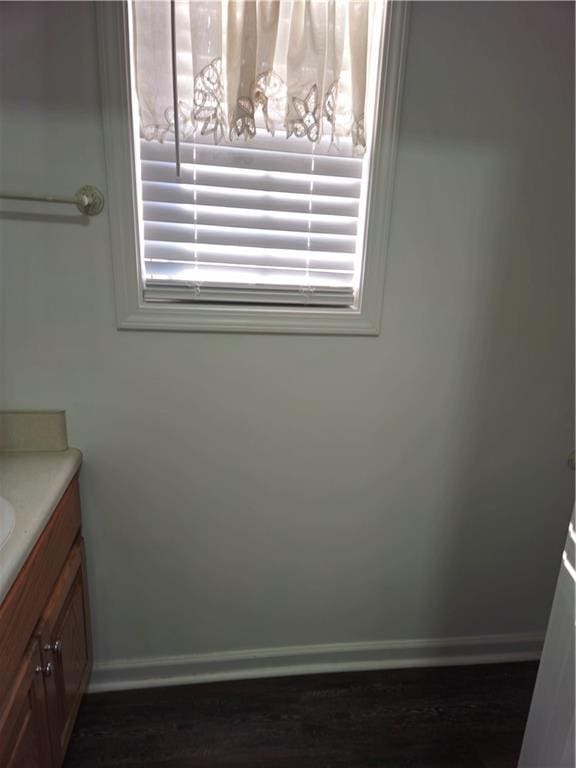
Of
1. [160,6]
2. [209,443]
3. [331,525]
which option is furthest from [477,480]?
[160,6]

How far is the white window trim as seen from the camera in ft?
3.45

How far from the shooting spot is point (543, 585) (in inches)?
65.7

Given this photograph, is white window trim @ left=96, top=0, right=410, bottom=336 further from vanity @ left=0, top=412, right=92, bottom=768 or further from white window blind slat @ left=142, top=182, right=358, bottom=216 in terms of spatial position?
vanity @ left=0, top=412, right=92, bottom=768

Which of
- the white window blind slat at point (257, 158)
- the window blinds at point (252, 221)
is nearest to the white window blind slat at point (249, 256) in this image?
the window blinds at point (252, 221)

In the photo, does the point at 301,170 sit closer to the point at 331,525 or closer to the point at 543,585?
the point at 331,525

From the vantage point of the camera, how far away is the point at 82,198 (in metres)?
1.10

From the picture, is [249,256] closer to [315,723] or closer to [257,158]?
[257,158]

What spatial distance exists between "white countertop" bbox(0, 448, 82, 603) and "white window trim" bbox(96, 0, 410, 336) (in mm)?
419

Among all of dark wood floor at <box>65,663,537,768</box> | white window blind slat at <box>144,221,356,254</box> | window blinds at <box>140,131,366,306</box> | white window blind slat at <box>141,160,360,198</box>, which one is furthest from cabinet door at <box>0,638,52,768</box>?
white window blind slat at <box>141,160,360,198</box>

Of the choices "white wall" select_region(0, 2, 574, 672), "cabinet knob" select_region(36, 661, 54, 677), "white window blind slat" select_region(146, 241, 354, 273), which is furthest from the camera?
"white window blind slat" select_region(146, 241, 354, 273)

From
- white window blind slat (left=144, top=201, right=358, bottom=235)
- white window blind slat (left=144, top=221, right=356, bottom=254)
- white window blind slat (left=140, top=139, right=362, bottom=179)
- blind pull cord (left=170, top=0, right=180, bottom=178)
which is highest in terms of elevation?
blind pull cord (left=170, top=0, right=180, bottom=178)

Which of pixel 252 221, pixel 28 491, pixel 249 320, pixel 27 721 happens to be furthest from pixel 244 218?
pixel 27 721

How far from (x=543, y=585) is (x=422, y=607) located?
0.48 m

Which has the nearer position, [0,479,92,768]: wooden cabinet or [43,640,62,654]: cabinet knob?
[0,479,92,768]: wooden cabinet
